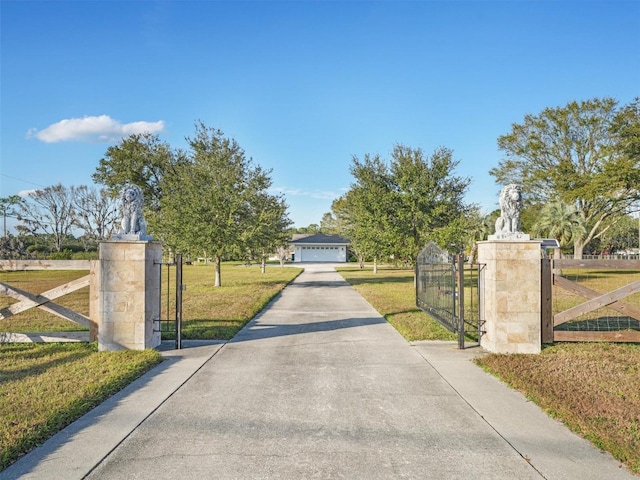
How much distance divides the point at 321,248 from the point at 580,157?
44.1m

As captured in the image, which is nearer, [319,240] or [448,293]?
[448,293]

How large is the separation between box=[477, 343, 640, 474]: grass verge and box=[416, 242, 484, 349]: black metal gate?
1.00 meters

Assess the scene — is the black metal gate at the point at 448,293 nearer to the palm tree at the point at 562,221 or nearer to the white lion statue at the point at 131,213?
the white lion statue at the point at 131,213

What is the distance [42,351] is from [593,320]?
12147 millimetres

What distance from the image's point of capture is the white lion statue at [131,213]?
24.5 feet

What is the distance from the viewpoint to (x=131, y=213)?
296 inches

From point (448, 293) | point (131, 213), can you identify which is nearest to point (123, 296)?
point (131, 213)

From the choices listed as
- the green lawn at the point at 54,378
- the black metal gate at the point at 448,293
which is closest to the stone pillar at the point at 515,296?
the black metal gate at the point at 448,293

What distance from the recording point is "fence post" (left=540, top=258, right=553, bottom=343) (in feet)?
24.0

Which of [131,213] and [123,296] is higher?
[131,213]

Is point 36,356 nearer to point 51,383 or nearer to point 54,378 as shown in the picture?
point 54,378

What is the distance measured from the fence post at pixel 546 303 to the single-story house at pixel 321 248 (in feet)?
201

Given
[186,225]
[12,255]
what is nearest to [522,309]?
[186,225]

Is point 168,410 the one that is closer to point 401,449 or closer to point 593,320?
point 401,449
